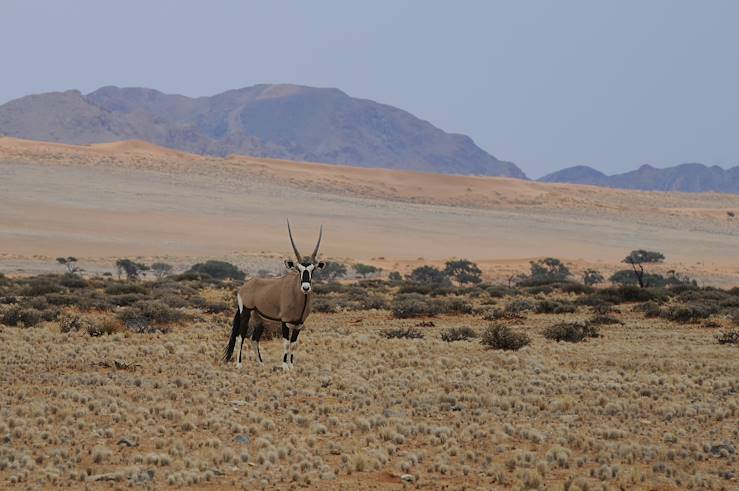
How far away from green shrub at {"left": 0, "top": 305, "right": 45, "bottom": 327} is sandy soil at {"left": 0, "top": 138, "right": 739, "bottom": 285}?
3260cm

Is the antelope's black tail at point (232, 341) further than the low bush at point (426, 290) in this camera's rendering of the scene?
No

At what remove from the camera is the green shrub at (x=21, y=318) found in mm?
22406

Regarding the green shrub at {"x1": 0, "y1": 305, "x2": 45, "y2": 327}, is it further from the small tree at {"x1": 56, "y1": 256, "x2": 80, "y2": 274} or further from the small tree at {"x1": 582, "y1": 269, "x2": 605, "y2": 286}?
the small tree at {"x1": 582, "y1": 269, "x2": 605, "y2": 286}

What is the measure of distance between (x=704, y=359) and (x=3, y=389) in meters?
11.8

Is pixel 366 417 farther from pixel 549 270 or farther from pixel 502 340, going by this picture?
pixel 549 270

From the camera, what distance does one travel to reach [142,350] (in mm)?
18375

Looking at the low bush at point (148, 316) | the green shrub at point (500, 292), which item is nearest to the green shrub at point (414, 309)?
the low bush at point (148, 316)

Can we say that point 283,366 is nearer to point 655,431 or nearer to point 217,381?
point 217,381

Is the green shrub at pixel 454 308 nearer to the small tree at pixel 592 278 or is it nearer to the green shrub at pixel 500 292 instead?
the green shrub at pixel 500 292

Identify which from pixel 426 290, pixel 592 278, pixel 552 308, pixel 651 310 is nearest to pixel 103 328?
pixel 552 308

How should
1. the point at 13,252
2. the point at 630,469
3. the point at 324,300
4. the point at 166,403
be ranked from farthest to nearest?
the point at 13,252, the point at 324,300, the point at 166,403, the point at 630,469

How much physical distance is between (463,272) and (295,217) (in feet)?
117

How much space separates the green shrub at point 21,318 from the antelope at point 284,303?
7264 mm

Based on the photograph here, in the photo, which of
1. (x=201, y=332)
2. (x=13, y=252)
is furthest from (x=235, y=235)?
(x=201, y=332)
